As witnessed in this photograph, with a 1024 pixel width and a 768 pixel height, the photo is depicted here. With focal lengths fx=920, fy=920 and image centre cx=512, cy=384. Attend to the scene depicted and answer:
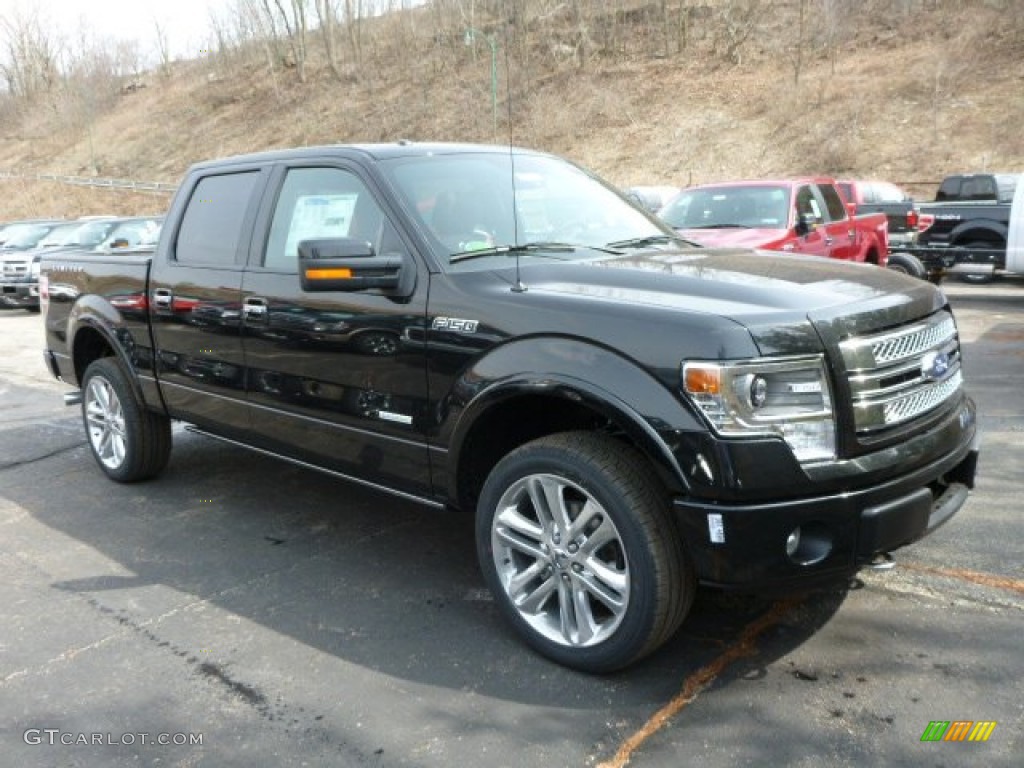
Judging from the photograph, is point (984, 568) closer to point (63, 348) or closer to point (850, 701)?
point (850, 701)

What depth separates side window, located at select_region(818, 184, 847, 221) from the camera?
10945 millimetres

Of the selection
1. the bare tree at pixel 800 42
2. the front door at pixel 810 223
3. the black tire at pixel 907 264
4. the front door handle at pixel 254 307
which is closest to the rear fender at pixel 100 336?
the front door handle at pixel 254 307

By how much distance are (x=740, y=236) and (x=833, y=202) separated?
98.8 inches

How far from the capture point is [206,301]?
4691 millimetres

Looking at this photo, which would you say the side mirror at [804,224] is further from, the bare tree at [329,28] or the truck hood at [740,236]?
the bare tree at [329,28]

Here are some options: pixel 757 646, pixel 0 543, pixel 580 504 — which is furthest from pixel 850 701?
pixel 0 543

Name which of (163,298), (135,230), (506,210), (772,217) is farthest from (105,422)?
(135,230)

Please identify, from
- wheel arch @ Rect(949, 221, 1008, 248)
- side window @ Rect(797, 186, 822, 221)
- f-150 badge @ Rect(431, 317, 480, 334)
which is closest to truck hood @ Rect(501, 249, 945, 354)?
f-150 badge @ Rect(431, 317, 480, 334)

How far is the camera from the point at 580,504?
3283 mm

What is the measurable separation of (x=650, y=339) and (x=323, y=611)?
187 cm

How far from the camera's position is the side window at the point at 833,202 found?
10.9m

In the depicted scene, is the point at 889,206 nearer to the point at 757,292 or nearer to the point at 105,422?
the point at 105,422

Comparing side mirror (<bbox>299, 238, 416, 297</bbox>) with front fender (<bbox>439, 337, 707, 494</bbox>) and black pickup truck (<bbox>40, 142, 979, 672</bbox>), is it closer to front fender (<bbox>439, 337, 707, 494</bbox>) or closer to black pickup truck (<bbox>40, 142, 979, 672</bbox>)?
black pickup truck (<bbox>40, 142, 979, 672</bbox>)

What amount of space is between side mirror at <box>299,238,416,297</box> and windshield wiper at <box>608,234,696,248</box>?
3.52 feet
